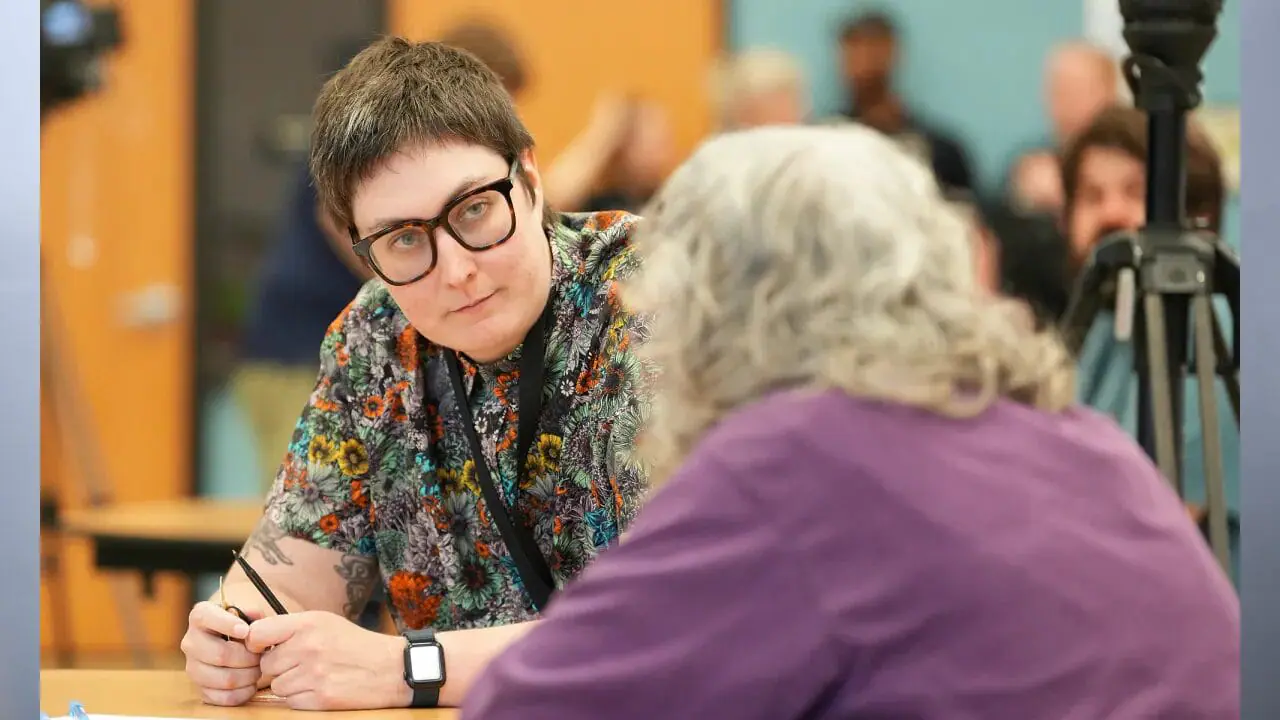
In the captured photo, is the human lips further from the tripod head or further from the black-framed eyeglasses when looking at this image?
the tripod head

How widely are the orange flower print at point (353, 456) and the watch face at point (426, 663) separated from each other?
365mm

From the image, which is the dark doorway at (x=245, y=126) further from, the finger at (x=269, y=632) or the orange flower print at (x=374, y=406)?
the finger at (x=269, y=632)

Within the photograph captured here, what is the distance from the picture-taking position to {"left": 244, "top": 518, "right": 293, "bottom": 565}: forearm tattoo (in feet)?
5.69

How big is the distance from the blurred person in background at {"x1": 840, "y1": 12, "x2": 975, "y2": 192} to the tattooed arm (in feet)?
10.1

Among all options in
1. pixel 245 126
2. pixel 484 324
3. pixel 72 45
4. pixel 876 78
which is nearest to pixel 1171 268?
pixel 484 324

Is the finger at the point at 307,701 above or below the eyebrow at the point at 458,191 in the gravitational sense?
below

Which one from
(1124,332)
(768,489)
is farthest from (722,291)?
(1124,332)

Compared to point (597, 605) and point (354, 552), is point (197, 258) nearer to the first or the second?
point (354, 552)

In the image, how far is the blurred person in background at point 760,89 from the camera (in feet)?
14.7

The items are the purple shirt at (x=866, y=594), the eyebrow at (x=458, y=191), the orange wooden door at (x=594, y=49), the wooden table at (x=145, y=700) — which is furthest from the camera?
the orange wooden door at (x=594, y=49)

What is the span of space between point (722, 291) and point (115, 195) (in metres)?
4.41

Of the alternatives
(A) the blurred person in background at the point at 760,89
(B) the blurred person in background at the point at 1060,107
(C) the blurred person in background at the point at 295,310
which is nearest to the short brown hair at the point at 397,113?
(C) the blurred person in background at the point at 295,310

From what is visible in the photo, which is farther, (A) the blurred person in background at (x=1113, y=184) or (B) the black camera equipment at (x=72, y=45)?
(B) the black camera equipment at (x=72, y=45)

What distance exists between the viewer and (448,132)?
5.07 ft
